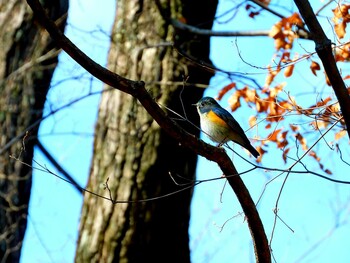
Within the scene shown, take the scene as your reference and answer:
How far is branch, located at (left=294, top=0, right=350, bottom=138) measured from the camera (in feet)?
7.47

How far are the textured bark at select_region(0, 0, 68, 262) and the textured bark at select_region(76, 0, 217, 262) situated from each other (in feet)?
2.87

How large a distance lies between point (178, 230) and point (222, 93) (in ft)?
4.07

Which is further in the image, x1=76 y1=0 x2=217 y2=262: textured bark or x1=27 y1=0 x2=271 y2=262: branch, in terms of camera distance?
x1=76 y1=0 x2=217 y2=262: textured bark

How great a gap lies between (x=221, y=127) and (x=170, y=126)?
1.96 m

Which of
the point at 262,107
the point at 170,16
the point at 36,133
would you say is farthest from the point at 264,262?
the point at 36,133

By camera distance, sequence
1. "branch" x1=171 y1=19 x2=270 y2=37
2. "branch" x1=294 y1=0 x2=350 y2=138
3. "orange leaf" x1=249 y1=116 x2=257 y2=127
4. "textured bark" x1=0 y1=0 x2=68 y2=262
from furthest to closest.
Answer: "textured bark" x1=0 y1=0 x2=68 y2=262 → "branch" x1=171 y1=19 x2=270 y2=37 → "orange leaf" x1=249 y1=116 x2=257 y2=127 → "branch" x1=294 y1=0 x2=350 y2=138

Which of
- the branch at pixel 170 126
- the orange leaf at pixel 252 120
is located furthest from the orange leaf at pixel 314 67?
the branch at pixel 170 126

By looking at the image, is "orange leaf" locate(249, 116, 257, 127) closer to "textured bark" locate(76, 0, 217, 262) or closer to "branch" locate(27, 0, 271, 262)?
"textured bark" locate(76, 0, 217, 262)

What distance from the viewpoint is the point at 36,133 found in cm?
595

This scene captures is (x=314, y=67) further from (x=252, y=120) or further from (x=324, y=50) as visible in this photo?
(x=324, y=50)

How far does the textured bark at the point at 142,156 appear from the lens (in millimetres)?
4551

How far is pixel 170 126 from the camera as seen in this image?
8.46 ft

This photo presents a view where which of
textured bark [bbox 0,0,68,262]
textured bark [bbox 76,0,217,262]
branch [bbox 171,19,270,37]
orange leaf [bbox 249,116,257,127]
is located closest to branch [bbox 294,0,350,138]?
orange leaf [bbox 249,116,257,127]

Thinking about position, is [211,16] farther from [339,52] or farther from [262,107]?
[339,52]
